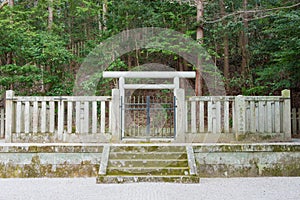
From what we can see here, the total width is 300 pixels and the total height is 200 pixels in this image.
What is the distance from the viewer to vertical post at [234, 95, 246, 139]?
7.84m

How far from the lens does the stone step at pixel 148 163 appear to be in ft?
20.1

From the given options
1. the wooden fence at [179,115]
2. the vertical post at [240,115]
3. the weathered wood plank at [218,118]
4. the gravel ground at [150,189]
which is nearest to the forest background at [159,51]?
the wooden fence at [179,115]

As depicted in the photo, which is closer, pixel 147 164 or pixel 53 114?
pixel 147 164

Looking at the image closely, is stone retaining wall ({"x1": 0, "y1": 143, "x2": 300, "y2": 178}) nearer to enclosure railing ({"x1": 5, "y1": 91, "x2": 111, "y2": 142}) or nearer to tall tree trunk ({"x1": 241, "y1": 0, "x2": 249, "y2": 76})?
enclosure railing ({"x1": 5, "y1": 91, "x2": 111, "y2": 142})

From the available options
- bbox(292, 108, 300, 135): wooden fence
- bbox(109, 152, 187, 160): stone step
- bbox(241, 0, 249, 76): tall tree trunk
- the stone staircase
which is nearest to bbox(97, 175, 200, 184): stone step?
the stone staircase

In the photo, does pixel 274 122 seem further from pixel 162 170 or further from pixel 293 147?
pixel 162 170

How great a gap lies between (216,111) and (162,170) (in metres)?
2.60

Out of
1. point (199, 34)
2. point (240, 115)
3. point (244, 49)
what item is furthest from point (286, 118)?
point (244, 49)

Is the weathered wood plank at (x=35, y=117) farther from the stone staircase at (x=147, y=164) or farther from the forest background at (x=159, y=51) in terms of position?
the forest background at (x=159, y=51)

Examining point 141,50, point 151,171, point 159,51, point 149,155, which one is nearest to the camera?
point 151,171

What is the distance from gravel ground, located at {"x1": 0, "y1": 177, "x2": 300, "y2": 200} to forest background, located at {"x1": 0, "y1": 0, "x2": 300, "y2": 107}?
512 centimetres

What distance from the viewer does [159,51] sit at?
1262 cm

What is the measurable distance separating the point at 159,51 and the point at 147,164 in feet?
23.5

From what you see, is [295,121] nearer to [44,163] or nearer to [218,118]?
[218,118]
